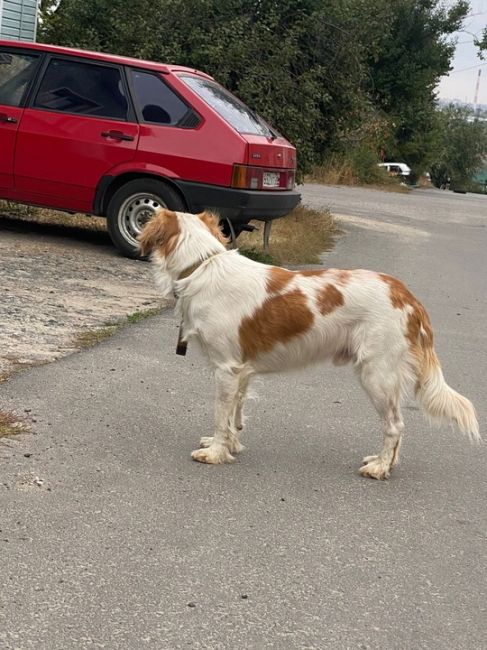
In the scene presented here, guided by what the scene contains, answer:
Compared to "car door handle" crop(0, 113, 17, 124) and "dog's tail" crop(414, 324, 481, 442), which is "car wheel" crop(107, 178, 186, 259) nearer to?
"car door handle" crop(0, 113, 17, 124)

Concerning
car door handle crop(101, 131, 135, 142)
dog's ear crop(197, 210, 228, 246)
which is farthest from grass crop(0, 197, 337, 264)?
dog's ear crop(197, 210, 228, 246)

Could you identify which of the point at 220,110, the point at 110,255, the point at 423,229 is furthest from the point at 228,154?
the point at 423,229

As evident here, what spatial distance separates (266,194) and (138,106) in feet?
5.47

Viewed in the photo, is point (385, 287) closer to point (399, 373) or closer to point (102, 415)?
point (399, 373)

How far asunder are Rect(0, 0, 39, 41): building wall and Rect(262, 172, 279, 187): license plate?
31.6ft

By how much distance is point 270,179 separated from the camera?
10648 mm

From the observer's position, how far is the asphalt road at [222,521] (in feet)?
11.1

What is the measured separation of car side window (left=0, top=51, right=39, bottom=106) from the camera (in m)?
10.5

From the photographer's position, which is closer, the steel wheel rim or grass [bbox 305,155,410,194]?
the steel wheel rim

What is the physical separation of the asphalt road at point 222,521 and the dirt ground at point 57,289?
377 millimetres

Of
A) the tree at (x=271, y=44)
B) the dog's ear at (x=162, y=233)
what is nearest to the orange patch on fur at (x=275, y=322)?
the dog's ear at (x=162, y=233)

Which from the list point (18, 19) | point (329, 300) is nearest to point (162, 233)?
point (329, 300)

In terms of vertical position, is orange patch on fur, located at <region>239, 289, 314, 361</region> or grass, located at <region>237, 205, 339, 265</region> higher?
orange patch on fur, located at <region>239, 289, 314, 361</region>

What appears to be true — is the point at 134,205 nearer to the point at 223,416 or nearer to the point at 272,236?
the point at 272,236
